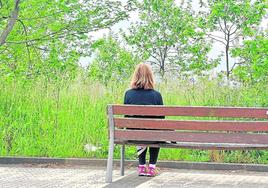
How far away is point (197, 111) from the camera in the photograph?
8.23 meters

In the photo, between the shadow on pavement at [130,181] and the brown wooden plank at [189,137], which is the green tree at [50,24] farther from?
the brown wooden plank at [189,137]

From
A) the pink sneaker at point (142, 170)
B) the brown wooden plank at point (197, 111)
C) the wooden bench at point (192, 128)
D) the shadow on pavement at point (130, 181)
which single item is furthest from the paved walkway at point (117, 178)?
the brown wooden plank at point (197, 111)

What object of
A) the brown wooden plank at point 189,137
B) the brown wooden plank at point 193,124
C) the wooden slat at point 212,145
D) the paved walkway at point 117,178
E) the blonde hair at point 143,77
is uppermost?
the blonde hair at point 143,77

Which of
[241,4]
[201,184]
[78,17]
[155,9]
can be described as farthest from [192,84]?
[155,9]

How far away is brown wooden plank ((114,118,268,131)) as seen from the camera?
8.11 meters

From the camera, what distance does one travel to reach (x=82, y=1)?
78.0ft

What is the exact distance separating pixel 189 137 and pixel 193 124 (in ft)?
0.54

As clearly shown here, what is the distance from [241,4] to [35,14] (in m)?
20.2

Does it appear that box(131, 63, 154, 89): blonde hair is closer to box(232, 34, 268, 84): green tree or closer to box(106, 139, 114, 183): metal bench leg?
box(106, 139, 114, 183): metal bench leg

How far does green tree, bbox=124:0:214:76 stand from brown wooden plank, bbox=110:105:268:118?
132 feet

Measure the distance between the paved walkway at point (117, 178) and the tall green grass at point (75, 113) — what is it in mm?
926

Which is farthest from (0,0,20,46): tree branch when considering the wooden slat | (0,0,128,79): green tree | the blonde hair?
the wooden slat

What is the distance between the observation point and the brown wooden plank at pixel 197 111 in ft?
26.8

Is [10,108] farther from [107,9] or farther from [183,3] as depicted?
[183,3]
